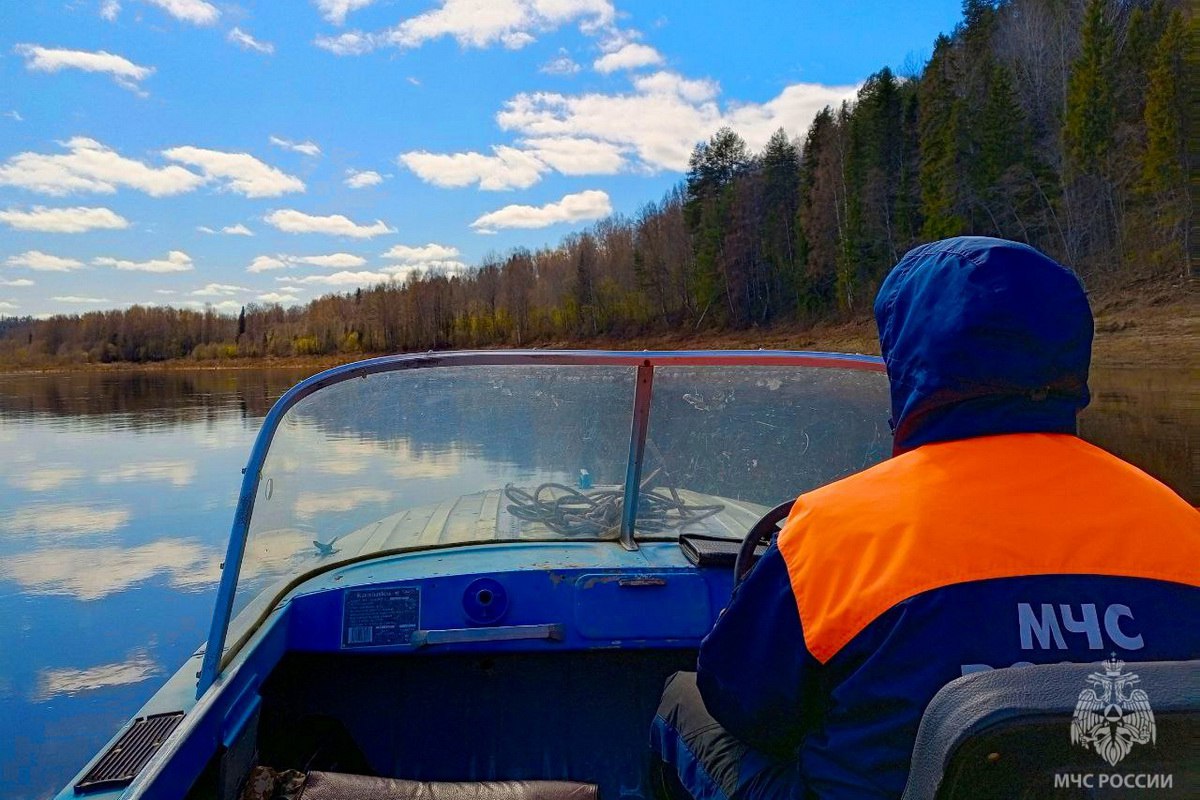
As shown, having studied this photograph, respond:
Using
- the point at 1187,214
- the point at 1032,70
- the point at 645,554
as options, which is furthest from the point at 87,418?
the point at 1032,70

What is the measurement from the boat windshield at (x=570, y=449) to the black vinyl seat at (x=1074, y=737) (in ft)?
5.89

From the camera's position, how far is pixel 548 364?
105 inches

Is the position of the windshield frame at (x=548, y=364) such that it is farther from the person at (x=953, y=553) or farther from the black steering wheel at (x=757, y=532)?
the person at (x=953, y=553)

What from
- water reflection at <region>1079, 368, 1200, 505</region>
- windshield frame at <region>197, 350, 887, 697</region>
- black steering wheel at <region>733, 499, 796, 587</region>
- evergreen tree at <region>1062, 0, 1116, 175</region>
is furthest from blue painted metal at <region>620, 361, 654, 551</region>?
evergreen tree at <region>1062, 0, 1116, 175</region>

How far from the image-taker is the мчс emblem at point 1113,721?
0.87 m

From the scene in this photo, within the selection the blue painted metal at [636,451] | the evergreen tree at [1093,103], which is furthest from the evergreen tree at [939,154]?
the blue painted metal at [636,451]

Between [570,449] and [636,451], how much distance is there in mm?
228

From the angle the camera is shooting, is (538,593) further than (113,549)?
No

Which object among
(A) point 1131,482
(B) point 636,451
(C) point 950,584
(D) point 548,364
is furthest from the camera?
(B) point 636,451

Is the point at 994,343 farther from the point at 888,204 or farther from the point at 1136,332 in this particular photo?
the point at 888,204

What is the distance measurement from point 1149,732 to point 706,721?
38.2 inches

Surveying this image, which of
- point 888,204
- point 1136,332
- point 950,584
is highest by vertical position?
point 888,204

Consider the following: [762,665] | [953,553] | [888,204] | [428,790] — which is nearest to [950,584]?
[953,553]

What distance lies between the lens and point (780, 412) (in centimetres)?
278
